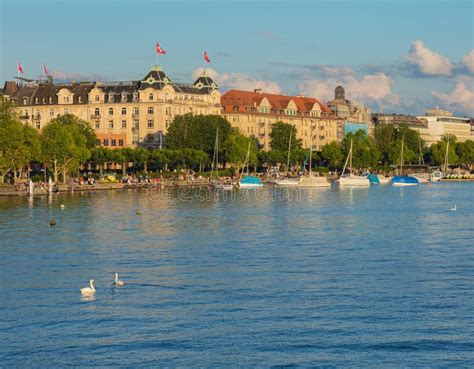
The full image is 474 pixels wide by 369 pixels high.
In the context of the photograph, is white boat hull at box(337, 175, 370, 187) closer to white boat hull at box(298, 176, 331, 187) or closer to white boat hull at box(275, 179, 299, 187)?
white boat hull at box(298, 176, 331, 187)

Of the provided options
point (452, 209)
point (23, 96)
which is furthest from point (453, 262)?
point (23, 96)

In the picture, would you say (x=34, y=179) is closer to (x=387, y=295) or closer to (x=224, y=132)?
(x=224, y=132)

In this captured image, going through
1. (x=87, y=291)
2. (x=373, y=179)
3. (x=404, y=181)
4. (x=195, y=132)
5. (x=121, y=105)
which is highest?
(x=121, y=105)

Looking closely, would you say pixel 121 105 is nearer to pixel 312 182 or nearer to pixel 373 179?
pixel 312 182

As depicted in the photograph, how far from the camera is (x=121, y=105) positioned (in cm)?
18338

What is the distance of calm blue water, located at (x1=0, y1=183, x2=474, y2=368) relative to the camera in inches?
1302

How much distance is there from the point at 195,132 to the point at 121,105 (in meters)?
18.6

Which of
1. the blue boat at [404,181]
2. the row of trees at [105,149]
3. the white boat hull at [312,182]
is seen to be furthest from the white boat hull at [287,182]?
the blue boat at [404,181]

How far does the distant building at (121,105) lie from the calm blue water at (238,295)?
348 ft

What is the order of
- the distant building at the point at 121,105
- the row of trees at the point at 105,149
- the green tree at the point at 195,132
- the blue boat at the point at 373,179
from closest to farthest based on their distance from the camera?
the row of trees at the point at 105,149, the green tree at the point at 195,132, the distant building at the point at 121,105, the blue boat at the point at 373,179

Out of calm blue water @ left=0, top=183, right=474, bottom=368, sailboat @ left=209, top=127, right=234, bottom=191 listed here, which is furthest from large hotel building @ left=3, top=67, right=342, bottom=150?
calm blue water @ left=0, top=183, right=474, bottom=368

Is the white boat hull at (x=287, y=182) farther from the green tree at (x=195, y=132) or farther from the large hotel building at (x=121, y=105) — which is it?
the large hotel building at (x=121, y=105)

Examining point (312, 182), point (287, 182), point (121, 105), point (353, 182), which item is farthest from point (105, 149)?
point (353, 182)

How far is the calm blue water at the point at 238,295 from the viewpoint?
1302 inches
